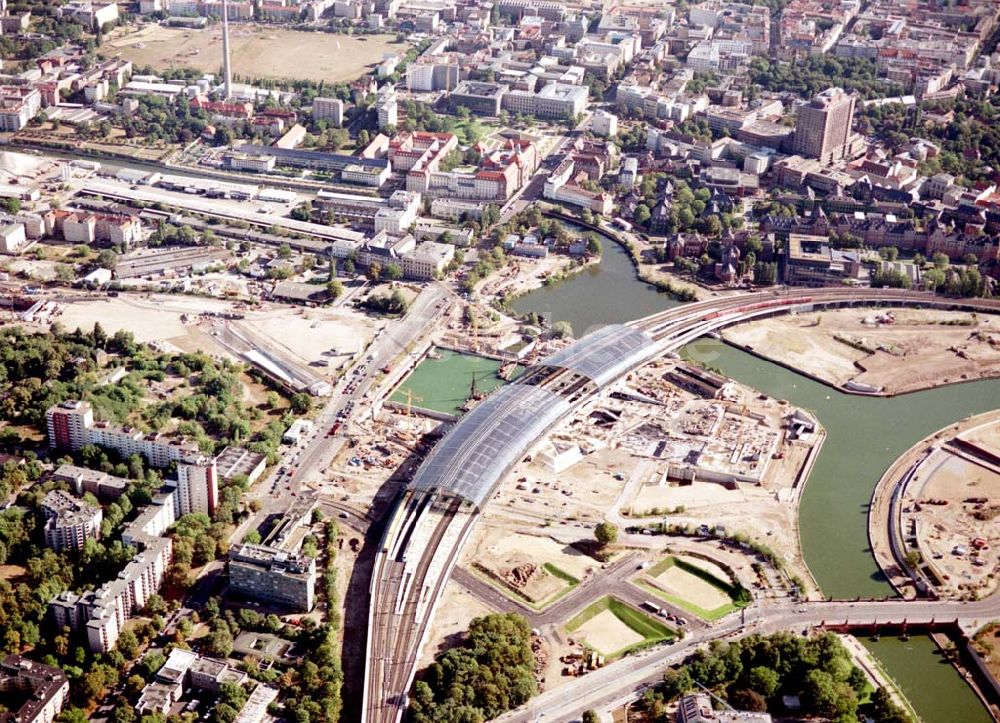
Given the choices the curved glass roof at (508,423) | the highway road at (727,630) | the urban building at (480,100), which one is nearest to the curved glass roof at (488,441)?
the curved glass roof at (508,423)

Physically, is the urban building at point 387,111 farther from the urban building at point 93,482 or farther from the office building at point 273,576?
the office building at point 273,576

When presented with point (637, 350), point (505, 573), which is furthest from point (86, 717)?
point (637, 350)

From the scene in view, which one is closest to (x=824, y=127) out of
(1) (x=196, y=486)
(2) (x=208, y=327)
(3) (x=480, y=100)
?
(3) (x=480, y=100)

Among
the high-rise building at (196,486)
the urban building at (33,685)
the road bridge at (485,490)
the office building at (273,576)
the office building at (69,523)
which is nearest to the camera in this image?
the urban building at (33,685)

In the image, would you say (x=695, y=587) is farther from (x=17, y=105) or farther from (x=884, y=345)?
(x=17, y=105)

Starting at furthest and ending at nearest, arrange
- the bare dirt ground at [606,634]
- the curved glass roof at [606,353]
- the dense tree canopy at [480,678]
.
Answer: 1. the curved glass roof at [606,353]
2. the bare dirt ground at [606,634]
3. the dense tree canopy at [480,678]

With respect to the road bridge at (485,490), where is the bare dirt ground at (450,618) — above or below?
below

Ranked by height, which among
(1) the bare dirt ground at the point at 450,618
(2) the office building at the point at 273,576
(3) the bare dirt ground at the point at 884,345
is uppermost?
(3) the bare dirt ground at the point at 884,345
